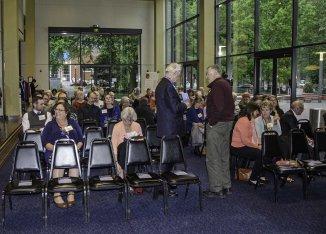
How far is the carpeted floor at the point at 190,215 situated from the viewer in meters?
4.67

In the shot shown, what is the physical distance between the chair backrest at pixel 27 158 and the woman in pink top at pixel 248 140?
114 inches

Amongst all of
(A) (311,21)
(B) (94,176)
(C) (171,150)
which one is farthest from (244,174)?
(A) (311,21)

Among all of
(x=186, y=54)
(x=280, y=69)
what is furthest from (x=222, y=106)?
(x=186, y=54)

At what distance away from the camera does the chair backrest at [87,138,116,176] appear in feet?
18.0

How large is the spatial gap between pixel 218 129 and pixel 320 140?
5.90 ft

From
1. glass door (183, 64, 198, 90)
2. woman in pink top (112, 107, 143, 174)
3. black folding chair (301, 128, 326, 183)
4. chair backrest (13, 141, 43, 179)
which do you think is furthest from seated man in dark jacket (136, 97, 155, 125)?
glass door (183, 64, 198, 90)

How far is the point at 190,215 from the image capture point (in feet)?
16.8

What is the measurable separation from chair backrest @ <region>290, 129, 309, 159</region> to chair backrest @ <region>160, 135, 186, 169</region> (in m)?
1.80

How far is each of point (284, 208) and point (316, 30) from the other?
16.5 feet

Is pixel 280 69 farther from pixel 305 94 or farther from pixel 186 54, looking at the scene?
pixel 186 54

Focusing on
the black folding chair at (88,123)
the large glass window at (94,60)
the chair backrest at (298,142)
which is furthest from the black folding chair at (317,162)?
the large glass window at (94,60)

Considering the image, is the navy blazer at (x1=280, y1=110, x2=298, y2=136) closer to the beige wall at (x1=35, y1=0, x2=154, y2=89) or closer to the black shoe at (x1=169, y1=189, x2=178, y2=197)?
the black shoe at (x1=169, y1=189, x2=178, y2=197)

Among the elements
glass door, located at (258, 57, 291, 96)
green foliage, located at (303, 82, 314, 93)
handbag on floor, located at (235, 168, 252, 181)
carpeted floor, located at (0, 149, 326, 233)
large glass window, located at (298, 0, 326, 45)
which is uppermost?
large glass window, located at (298, 0, 326, 45)

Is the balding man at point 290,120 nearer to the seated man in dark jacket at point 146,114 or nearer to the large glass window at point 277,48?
the large glass window at point 277,48
